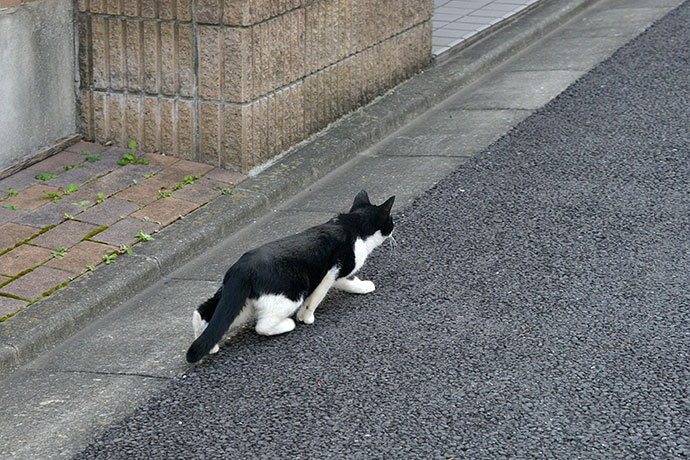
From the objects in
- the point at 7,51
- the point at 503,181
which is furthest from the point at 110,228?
the point at 503,181

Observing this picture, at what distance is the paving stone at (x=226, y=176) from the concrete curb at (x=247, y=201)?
58mm

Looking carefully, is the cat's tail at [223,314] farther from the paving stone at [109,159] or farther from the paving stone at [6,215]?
the paving stone at [109,159]

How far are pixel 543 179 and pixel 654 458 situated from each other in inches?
116

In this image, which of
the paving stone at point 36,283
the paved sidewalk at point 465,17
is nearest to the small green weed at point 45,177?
the paving stone at point 36,283

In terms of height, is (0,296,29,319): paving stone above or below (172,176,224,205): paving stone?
below

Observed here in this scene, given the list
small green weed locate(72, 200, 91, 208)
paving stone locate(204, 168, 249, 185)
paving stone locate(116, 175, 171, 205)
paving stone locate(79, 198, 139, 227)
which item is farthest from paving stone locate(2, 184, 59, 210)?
paving stone locate(204, 168, 249, 185)

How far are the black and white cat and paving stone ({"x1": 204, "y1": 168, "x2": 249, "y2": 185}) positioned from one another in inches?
52.3

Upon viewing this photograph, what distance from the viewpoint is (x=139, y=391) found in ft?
12.6

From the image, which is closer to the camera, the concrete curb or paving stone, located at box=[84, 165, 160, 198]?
the concrete curb

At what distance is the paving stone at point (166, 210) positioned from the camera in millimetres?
5223

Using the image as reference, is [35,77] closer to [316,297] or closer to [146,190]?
[146,190]

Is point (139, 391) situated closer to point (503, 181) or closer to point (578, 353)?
point (578, 353)

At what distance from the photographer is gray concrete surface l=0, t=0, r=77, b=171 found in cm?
554

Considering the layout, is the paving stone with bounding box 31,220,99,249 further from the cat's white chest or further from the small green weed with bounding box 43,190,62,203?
the cat's white chest
